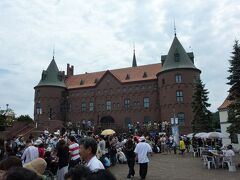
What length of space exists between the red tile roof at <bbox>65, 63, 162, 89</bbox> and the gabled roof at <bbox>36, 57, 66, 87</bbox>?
2.51 m

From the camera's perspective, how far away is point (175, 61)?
187 ft

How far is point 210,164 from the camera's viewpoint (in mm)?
19266

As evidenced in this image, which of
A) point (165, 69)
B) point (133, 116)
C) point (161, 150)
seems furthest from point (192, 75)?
point (161, 150)

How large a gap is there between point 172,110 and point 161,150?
2170 cm

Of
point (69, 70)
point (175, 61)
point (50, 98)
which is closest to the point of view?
point (175, 61)

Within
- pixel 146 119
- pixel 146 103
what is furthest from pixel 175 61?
pixel 146 119

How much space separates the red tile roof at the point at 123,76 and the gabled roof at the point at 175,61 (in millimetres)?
4603

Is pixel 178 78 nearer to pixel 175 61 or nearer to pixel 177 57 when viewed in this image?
pixel 175 61

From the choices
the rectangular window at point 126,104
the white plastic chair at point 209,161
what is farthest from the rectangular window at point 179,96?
the white plastic chair at point 209,161

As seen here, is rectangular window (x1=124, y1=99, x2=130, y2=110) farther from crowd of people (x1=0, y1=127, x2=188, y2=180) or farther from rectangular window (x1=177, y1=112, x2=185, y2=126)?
crowd of people (x1=0, y1=127, x2=188, y2=180)

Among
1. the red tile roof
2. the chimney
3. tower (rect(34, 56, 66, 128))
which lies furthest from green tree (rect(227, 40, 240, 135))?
the chimney

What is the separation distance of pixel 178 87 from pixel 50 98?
29.5m

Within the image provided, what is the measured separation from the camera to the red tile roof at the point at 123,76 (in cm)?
6256

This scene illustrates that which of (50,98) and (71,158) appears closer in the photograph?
(71,158)
